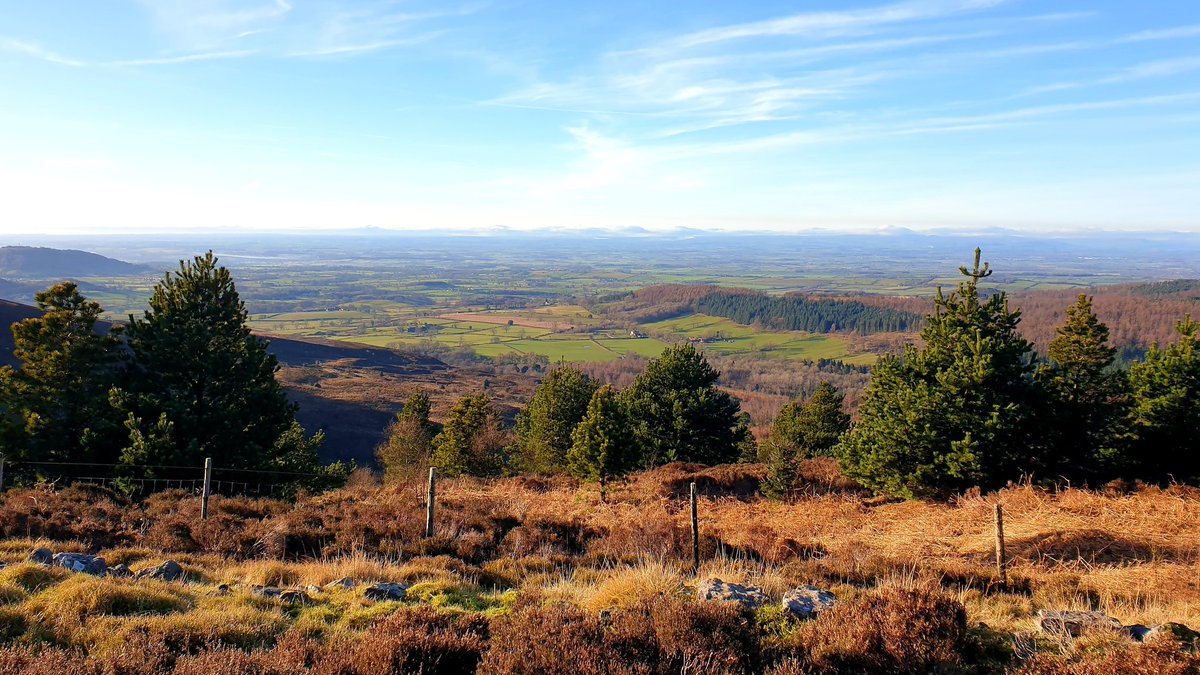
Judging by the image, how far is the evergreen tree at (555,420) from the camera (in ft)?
98.6

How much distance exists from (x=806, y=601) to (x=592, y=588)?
2469 mm

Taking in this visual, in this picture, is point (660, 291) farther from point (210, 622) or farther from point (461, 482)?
point (210, 622)

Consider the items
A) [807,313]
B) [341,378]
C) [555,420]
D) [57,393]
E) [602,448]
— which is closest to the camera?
[57,393]

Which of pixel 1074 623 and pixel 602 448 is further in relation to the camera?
pixel 602 448

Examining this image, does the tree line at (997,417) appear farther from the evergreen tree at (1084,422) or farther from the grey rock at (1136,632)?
the grey rock at (1136,632)

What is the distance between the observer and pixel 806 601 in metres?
6.34

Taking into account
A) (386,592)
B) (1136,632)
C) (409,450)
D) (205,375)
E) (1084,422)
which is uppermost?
(1136,632)

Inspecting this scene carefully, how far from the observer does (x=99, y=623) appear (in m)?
5.45

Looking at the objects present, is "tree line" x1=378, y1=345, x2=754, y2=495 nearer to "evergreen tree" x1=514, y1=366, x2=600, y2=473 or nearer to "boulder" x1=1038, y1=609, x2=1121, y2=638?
"evergreen tree" x1=514, y1=366, x2=600, y2=473

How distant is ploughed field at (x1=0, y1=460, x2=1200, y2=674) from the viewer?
4.68 metres

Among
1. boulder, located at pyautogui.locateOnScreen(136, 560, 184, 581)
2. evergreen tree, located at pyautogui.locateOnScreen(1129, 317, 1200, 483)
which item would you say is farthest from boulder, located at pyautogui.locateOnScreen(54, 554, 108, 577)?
evergreen tree, located at pyautogui.locateOnScreen(1129, 317, 1200, 483)

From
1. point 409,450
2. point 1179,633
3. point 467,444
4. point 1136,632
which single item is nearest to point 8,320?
point 409,450

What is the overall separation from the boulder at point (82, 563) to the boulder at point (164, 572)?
1.52 ft

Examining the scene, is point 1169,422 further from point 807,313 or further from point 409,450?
point 807,313
